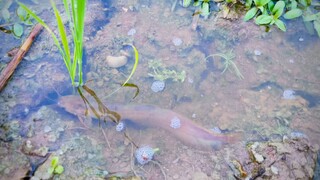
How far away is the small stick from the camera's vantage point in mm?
2828

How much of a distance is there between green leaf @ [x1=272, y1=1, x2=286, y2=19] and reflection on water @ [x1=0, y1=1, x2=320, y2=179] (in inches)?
11.3

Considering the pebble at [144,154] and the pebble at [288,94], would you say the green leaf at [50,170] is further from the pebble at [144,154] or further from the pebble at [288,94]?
the pebble at [288,94]

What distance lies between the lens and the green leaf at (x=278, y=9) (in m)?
3.30

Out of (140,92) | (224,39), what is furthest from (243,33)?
(140,92)

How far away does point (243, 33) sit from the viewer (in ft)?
11.6

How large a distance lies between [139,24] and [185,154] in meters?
1.88

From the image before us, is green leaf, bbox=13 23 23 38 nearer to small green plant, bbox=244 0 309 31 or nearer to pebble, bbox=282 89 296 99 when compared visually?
small green plant, bbox=244 0 309 31

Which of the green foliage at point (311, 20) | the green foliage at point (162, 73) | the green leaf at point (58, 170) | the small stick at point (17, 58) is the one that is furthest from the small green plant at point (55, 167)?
the green foliage at point (311, 20)

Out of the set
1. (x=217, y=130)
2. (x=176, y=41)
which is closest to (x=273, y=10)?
(x=176, y=41)

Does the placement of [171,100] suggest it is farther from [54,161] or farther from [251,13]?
[251,13]

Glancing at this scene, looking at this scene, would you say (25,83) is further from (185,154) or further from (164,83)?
(185,154)

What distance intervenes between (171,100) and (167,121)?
293 mm

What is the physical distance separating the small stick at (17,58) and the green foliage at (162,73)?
1378 millimetres

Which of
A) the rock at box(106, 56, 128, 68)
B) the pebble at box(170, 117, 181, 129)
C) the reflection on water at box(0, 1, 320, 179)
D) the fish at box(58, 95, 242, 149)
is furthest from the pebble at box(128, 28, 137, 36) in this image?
the pebble at box(170, 117, 181, 129)
